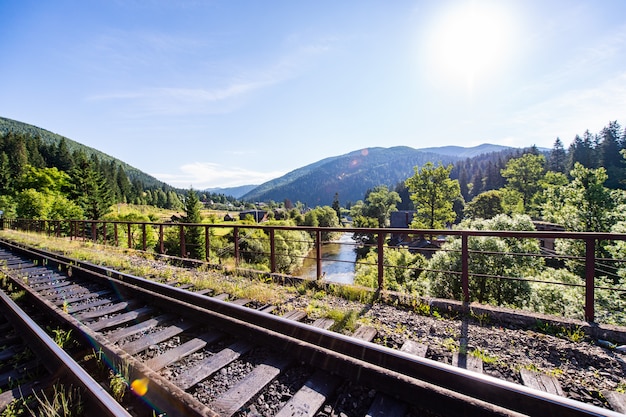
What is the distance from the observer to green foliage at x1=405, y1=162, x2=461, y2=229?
30625 mm

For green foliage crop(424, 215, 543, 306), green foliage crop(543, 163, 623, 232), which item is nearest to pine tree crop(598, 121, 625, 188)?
green foliage crop(543, 163, 623, 232)

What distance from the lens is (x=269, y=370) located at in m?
2.32

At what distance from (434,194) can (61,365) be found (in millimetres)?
32194

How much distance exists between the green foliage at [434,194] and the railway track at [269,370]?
98.5 ft

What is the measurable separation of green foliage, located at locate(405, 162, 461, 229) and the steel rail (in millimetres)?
30913

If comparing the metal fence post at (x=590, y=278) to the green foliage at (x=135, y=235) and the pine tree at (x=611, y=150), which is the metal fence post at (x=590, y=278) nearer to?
the green foliage at (x=135, y=235)

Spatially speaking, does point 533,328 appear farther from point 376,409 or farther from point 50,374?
point 50,374

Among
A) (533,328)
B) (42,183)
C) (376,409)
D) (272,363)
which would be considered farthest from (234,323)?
(42,183)

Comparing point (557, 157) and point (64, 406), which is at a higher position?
point (557, 157)

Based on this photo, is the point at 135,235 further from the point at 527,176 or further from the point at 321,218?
the point at 527,176

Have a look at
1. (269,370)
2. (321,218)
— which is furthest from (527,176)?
(269,370)

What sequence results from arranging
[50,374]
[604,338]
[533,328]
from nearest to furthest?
[50,374] → [604,338] → [533,328]

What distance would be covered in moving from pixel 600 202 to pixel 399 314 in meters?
25.5

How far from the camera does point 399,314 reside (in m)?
3.88
